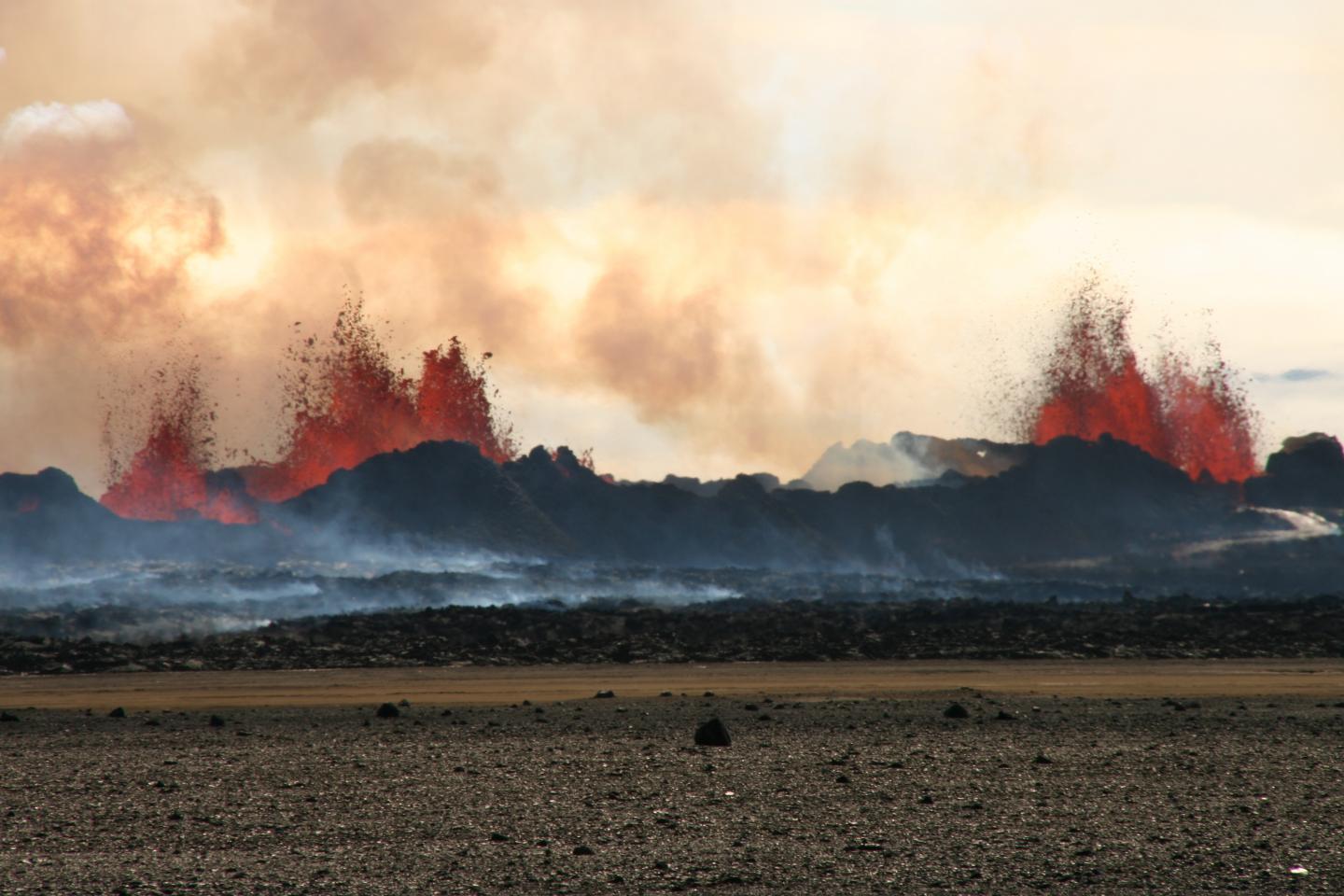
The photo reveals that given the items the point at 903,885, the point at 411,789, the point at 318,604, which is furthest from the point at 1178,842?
the point at 318,604

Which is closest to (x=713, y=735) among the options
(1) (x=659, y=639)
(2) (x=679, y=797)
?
(2) (x=679, y=797)

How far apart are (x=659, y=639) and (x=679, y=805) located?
190ft

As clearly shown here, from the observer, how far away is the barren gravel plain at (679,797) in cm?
1709

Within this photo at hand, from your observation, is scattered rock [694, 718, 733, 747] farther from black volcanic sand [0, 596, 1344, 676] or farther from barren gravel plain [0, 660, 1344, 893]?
black volcanic sand [0, 596, 1344, 676]

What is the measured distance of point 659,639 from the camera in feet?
261

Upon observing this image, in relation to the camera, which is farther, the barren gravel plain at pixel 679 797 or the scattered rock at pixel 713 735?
the scattered rock at pixel 713 735

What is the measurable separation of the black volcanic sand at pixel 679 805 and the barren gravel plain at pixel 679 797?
7 cm

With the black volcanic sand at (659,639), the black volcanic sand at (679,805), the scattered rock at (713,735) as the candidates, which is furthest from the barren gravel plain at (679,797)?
the black volcanic sand at (659,639)

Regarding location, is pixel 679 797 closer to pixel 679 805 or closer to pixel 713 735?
pixel 679 805

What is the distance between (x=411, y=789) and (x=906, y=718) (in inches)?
591

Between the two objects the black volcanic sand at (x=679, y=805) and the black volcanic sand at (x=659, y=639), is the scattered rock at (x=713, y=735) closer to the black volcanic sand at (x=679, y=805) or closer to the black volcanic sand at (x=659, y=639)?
the black volcanic sand at (x=679, y=805)

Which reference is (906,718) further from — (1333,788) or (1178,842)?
(1178,842)

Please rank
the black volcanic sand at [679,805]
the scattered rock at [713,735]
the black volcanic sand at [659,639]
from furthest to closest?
1. the black volcanic sand at [659,639]
2. the scattered rock at [713,735]
3. the black volcanic sand at [679,805]

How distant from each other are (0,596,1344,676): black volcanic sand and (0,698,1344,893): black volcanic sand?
109ft
